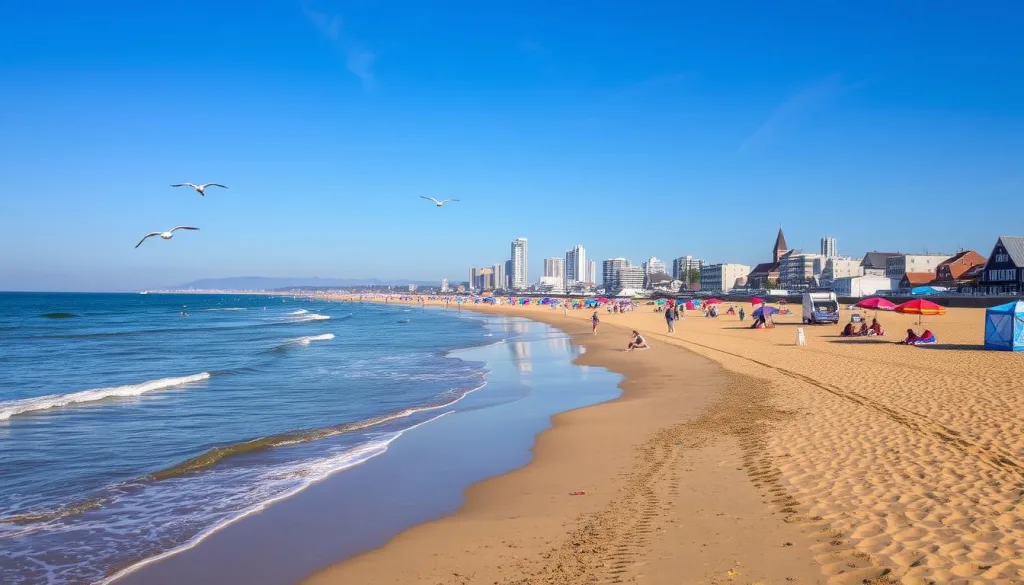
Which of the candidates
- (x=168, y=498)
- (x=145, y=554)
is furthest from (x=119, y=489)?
(x=145, y=554)

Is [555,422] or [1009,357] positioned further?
[1009,357]

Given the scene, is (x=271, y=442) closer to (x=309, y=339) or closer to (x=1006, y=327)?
(x=1006, y=327)

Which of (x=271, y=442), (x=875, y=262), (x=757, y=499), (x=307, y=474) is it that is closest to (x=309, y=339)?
(x=271, y=442)

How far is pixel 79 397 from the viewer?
17.5 metres

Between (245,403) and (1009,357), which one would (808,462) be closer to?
(245,403)

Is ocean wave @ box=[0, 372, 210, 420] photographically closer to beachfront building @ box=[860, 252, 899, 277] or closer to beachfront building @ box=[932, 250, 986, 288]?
beachfront building @ box=[932, 250, 986, 288]

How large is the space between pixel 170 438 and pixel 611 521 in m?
9.52

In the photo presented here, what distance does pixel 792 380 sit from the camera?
17.2 meters

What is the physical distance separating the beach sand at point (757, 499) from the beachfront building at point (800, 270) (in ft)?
503

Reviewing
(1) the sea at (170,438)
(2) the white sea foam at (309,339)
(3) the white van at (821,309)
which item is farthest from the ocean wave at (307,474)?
(3) the white van at (821,309)

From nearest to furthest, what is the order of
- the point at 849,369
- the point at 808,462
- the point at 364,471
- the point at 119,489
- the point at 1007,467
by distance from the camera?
1. the point at 1007,467
2. the point at 808,462
3. the point at 119,489
4. the point at 364,471
5. the point at 849,369

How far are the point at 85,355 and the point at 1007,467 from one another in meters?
34.5

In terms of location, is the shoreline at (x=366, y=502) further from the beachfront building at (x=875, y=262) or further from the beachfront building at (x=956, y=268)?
the beachfront building at (x=875, y=262)

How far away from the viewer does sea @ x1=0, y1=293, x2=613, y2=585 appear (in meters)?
7.48
